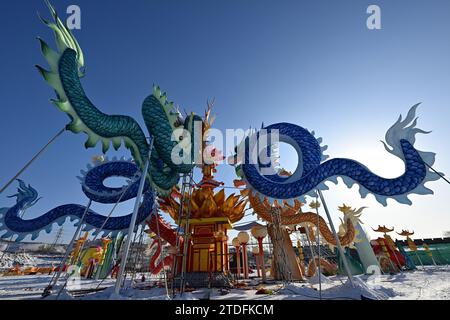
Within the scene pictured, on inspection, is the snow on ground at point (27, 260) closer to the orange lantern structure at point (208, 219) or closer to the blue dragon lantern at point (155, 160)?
the blue dragon lantern at point (155, 160)

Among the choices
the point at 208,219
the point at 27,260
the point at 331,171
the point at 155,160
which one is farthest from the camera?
the point at 27,260

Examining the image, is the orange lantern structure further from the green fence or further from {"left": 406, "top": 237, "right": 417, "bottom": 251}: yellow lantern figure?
the green fence

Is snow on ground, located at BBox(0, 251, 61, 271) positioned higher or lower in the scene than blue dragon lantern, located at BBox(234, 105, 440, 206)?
higher

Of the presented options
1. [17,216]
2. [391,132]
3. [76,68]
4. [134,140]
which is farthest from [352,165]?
[17,216]

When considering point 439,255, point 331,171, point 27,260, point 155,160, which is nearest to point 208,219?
point 155,160

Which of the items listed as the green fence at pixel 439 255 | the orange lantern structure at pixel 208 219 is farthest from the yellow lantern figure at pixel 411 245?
the orange lantern structure at pixel 208 219

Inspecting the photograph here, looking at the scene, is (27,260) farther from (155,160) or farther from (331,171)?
(331,171)

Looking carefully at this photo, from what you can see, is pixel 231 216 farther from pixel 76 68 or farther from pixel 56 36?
pixel 56 36

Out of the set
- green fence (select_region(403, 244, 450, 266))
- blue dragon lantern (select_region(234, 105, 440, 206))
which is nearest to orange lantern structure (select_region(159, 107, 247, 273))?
blue dragon lantern (select_region(234, 105, 440, 206))

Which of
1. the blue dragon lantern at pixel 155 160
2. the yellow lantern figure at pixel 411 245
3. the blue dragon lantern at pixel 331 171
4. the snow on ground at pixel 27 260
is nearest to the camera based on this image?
the blue dragon lantern at pixel 155 160

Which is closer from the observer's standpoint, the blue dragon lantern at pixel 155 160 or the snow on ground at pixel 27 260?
the blue dragon lantern at pixel 155 160

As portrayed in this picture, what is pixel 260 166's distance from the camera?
792 centimetres

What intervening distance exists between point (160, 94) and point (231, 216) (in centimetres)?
652

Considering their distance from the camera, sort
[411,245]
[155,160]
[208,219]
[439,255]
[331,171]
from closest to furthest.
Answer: [331,171]
[155,160]
[208,219]
[411,245]
[439,255]
